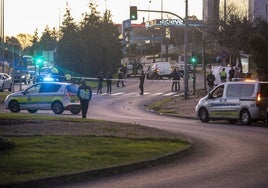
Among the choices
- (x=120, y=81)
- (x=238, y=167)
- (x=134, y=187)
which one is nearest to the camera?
(x=134, y=187)

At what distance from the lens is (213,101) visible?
29.0 metres

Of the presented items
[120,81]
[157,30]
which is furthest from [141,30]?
[120,81]

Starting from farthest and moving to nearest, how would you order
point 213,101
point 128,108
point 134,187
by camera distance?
point 128,108
point 213,101
point 134,187

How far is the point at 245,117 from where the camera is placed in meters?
27.2

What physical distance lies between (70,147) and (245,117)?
13423 mm

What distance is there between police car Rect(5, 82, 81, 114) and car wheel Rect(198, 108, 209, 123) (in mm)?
6688

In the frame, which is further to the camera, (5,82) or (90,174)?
A: (5,82)

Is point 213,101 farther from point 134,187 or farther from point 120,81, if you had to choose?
point 120,81

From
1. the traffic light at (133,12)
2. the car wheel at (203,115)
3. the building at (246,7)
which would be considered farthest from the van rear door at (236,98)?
the building at (246,7)

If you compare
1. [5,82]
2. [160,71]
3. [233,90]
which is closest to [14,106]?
[233,90]

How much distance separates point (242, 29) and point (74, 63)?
2521 centimetres

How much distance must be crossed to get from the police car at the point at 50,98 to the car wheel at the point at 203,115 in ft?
21.9

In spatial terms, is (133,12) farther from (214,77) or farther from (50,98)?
(50,98)

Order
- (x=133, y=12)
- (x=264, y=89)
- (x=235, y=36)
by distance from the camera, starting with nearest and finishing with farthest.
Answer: (x=264, y=89)
(x=133, y=12)
(x=235, y=36)
